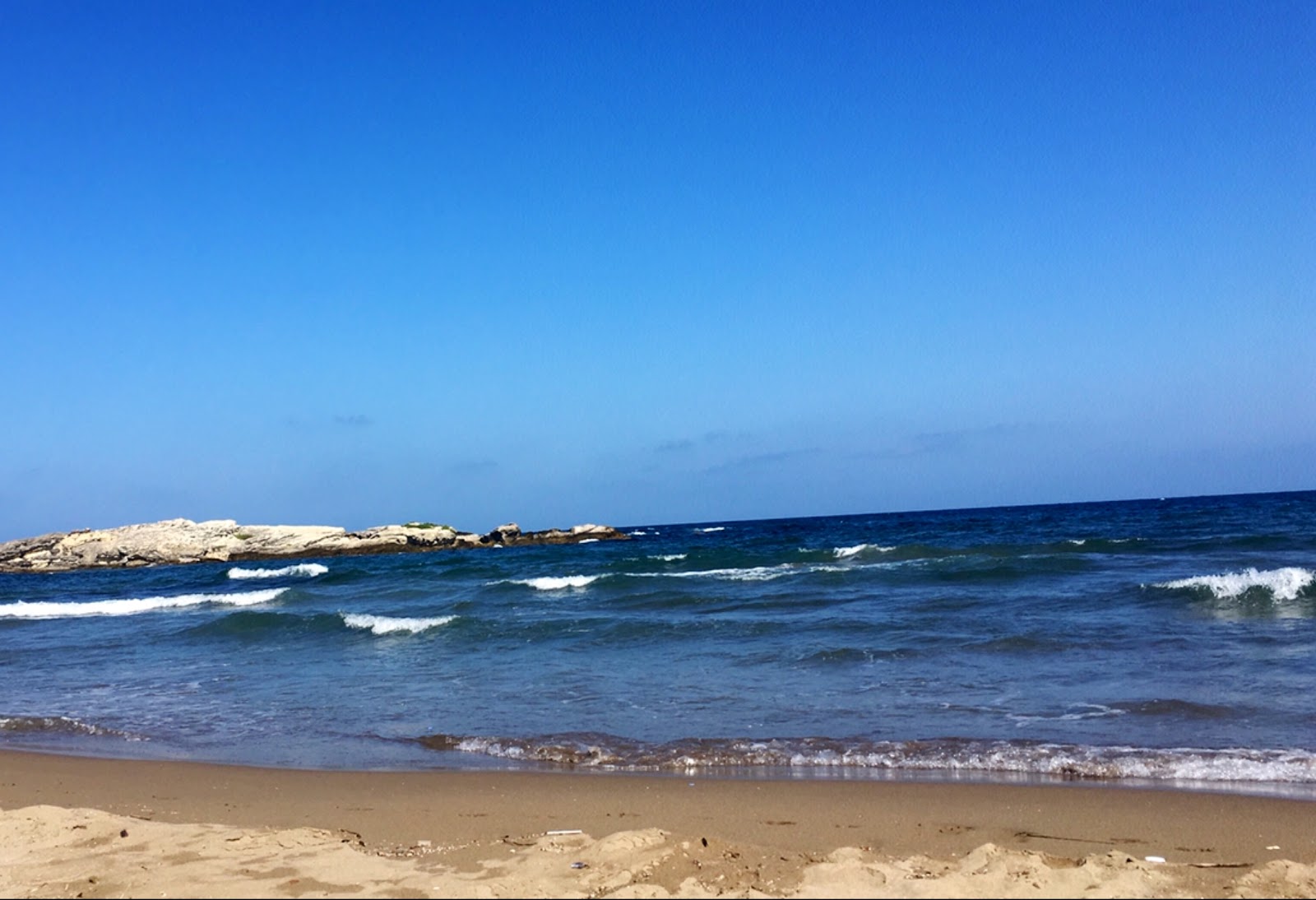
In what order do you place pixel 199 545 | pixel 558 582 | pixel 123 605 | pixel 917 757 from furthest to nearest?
pixel 199 545
pixel 123 605
pixel 558 582
pixel 917 757

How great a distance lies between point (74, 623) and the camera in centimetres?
2314

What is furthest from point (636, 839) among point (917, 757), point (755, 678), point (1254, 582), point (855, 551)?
point (855, 551)

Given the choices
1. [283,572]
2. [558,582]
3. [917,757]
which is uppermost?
[283,572]

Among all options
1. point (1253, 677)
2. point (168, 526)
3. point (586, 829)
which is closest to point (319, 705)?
point (586, 829)

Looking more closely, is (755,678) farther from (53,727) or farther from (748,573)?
(748,573)

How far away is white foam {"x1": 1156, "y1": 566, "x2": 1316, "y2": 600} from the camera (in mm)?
15602

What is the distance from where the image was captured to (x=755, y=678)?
428 inches

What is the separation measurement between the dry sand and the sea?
629 mm

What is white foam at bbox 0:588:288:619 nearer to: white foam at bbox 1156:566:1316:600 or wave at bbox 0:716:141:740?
wave at bbox 0:716:141:740

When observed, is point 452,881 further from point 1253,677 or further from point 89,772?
point 1253,677

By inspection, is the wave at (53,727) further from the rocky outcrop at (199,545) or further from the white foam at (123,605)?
the rocky outcrop at (199,545)

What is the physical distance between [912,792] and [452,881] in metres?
3.26

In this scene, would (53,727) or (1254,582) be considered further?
(1254,582)

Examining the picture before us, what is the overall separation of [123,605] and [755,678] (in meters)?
24.2
